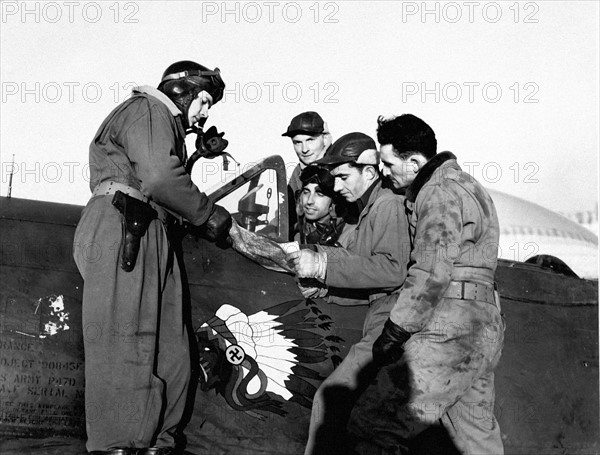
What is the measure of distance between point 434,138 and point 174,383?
1.92 metres

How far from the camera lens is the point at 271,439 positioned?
4.05 metres

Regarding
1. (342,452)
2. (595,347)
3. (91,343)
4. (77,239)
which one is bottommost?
(342,452)

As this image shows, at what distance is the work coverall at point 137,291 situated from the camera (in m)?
3.59

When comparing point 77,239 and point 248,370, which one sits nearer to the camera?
point 77,239

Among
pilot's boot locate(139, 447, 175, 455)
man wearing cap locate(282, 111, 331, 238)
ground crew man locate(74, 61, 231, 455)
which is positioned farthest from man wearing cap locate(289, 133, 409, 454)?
man wearing cap locate(282, 111, 331, 238)

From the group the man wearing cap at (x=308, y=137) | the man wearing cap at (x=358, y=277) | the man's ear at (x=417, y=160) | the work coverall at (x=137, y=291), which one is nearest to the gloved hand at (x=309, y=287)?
the man wearing cap at (x=358, y=277)

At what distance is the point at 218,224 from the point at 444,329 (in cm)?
128

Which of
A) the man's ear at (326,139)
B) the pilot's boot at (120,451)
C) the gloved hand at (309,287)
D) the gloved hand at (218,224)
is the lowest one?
the pilot's boot at (120,451)

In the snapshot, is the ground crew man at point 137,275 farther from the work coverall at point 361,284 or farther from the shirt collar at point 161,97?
the work coverall at point 361,284

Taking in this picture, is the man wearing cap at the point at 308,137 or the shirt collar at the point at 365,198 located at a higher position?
the man wearing cap at the point at 308,137

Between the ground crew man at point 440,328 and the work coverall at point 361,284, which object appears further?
the work coverall at point 361,284

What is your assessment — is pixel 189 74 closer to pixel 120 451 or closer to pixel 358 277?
pixel 358 277

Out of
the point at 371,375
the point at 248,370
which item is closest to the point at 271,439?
the point at 248,370

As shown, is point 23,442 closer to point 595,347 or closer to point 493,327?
point 493,327
